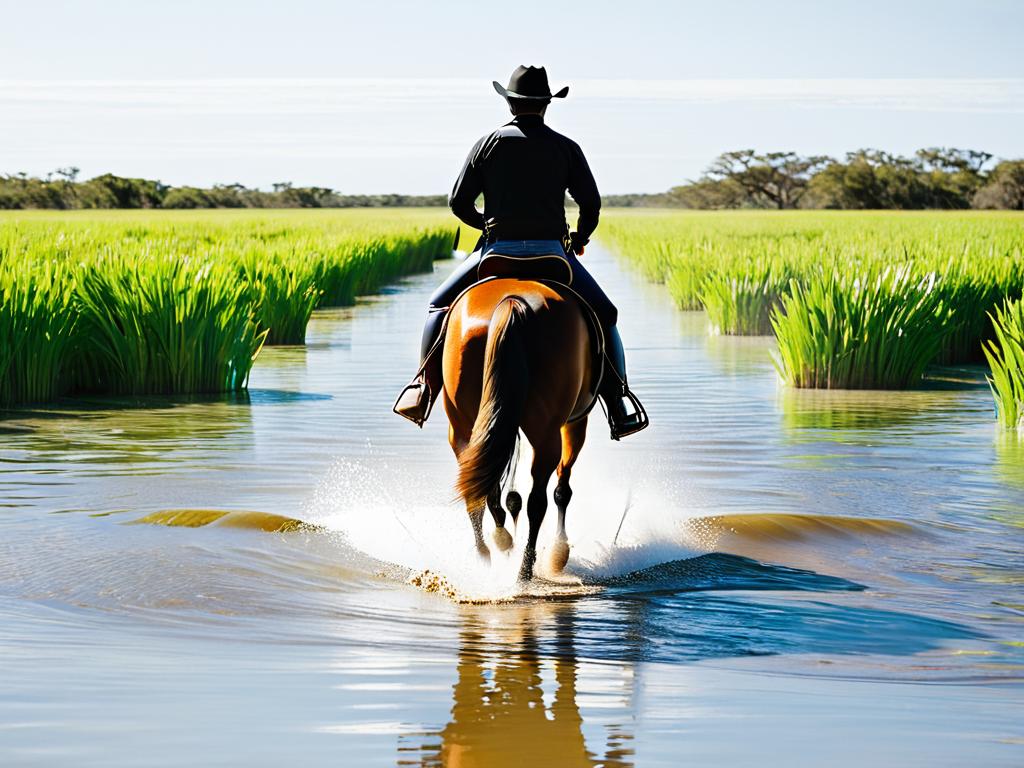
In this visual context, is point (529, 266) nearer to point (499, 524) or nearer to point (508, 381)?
point (508, 381)

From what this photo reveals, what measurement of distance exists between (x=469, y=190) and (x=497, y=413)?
1.36 metres

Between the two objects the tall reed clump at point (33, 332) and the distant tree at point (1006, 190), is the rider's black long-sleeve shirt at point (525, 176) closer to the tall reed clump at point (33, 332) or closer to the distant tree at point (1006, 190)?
the tall reed clump at point (33, 332)

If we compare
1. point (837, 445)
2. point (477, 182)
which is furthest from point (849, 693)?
point (837, 445)

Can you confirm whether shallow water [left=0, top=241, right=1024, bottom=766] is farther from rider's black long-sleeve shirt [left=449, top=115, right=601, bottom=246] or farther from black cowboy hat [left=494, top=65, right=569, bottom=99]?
black cowboy hat [left=494, top=65, right=569, bottom=99]

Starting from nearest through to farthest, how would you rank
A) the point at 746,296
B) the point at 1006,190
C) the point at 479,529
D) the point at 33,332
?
the point at 479,529, the point at 33,332, the point at 746,296, the point at 1006,190

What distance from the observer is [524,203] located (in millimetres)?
6414

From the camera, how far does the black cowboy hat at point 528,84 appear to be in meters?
6.48

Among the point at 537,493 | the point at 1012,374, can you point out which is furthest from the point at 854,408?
the point at 537,493

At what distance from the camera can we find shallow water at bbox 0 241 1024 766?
148 inches

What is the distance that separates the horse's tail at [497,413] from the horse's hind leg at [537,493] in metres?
0.19

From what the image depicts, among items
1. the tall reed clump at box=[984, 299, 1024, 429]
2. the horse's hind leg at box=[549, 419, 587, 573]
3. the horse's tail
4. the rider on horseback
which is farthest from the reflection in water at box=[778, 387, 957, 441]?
the horse's tail

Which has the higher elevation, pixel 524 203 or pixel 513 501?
pixel 524 203

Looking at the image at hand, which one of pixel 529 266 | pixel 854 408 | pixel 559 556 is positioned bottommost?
pixel 854 408

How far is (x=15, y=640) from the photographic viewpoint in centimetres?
484
